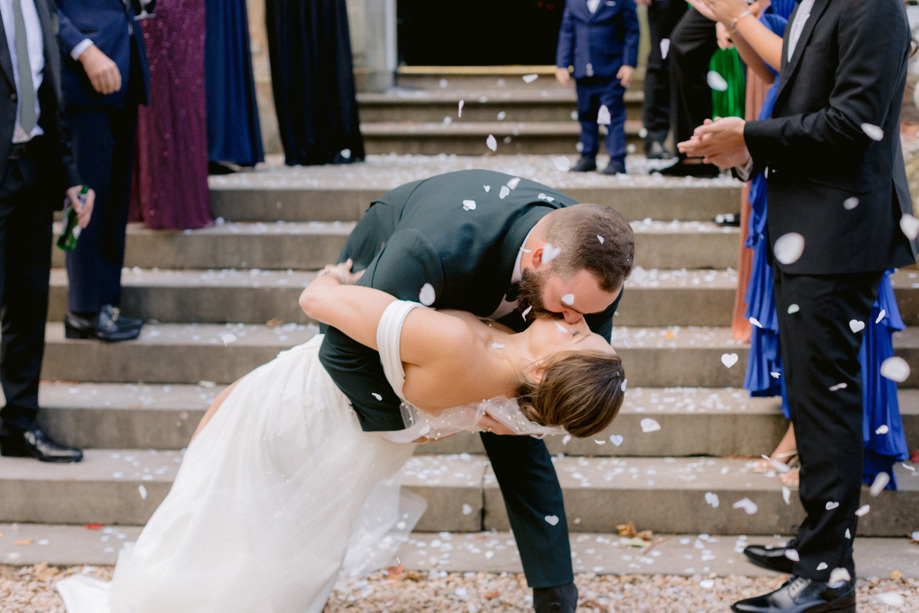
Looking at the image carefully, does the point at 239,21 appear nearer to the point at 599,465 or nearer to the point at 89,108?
the point at 89,108

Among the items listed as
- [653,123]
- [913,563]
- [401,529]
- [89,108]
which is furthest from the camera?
[653,123]

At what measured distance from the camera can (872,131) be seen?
225 cm

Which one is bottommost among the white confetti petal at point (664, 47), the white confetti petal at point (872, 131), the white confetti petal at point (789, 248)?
the white confetti petal at point (789, 248)

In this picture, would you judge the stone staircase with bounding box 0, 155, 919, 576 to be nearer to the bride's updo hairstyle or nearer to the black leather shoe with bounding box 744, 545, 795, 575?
the black leather shoe with bounding box 744, 545, 795, 575

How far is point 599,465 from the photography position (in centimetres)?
332

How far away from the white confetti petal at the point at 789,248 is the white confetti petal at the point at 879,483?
3.40 feet

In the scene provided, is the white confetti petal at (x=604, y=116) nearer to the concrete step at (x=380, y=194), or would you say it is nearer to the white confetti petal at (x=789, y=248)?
the concrete step at (x=380, y=194)

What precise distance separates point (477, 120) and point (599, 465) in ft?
13.9

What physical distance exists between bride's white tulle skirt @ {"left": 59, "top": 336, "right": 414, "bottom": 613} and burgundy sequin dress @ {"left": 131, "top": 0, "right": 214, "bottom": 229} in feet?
7.30

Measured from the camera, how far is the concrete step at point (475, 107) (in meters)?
6.89

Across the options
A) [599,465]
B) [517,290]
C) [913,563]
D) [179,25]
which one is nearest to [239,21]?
[179,25]

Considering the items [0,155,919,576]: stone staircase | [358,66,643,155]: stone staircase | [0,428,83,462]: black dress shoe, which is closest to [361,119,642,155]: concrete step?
[358,66,643,155]: stone staircase

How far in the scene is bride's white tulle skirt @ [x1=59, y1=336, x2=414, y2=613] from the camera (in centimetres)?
226

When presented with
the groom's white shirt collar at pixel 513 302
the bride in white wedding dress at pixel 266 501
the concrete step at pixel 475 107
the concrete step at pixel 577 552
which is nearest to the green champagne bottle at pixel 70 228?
the concrete step at pixel 577 552
